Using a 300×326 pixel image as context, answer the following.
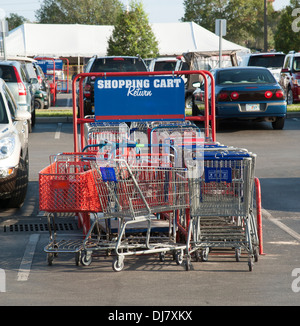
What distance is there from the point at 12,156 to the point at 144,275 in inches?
125

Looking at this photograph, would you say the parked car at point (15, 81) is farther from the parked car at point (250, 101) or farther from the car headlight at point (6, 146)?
the car headlight at point (6, 146)

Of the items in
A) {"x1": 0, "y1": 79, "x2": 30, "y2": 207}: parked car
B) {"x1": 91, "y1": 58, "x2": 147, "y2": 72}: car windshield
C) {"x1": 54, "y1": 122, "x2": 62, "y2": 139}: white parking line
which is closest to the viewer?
{"x1": 0, "y1": 79, "x2": 30, "y2": 207}: parked car

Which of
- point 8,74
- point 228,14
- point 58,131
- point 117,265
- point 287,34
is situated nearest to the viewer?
point 117,265

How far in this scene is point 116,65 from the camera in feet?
66.3

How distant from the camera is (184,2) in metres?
87.1

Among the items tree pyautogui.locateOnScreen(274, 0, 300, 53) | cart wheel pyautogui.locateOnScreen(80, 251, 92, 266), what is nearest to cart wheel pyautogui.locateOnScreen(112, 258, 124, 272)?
cart wheel pyautogui.locateOnScreen(80, 251, 92, 266)

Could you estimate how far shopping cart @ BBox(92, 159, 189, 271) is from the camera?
6.34 metres

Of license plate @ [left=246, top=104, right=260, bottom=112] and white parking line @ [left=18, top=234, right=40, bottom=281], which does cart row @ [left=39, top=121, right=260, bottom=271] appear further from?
license plate @ [left=246, top=104, right=260, bottom=112]

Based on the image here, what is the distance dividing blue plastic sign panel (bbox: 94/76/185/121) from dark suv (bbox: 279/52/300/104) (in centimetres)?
1642

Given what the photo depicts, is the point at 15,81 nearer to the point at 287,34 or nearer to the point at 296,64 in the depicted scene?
the point at 296,64

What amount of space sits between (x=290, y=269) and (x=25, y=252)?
8.92 feet

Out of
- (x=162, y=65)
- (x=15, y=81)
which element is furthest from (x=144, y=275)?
(x=162, y=65)

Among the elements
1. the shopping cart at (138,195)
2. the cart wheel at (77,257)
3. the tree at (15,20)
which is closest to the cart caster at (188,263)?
the shopping cart at (138,195)
